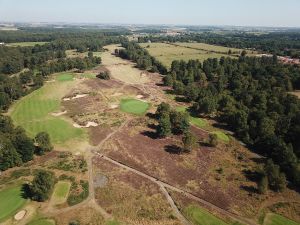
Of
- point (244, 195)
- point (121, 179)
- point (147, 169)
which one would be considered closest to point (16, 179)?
point (121, 179)

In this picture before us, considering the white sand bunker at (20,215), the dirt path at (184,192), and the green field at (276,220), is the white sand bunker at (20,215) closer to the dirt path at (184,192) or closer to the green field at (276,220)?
the dirt path at (184,192)

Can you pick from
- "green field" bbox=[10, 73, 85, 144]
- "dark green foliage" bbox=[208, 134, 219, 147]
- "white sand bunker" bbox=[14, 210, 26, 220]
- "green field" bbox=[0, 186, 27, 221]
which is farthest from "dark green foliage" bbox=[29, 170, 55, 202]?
"dark green foliage" bbox=[208, 134, 219, 147]

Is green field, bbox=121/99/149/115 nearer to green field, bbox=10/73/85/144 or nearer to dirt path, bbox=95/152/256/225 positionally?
green field, bbox=10/73/85/144

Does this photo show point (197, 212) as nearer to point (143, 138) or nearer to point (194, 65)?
point (143, 138)

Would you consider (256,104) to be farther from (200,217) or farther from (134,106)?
(200,217)

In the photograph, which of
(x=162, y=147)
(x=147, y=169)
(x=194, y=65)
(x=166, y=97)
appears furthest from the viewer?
(x=194, y=65)

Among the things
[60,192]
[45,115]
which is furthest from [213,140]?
[45,115]
